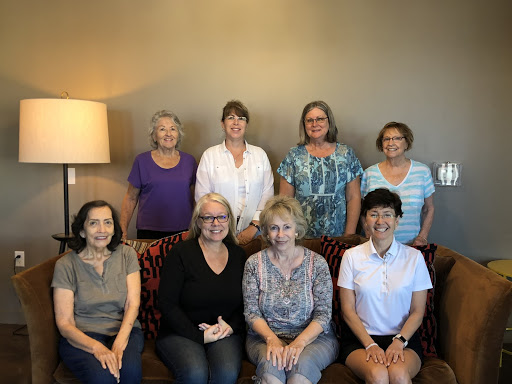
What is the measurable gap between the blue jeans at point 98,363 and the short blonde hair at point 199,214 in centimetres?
58

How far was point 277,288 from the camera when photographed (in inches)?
80.1

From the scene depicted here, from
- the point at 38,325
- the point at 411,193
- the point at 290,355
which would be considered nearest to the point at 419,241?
the point at 411,193

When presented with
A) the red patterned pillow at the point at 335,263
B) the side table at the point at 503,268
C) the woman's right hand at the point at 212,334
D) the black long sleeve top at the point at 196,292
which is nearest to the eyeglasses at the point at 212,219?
the black long sleeve top at the point at 196,292

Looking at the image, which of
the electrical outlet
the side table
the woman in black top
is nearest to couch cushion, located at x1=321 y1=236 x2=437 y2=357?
the woman in black top

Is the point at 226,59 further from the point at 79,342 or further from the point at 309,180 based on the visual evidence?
the point at 79,342

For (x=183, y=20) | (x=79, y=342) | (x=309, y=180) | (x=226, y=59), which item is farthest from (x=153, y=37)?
(x=79, y=342)

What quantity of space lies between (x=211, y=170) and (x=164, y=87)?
893 mm

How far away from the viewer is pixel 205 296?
2061 mm

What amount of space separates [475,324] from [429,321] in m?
0.24

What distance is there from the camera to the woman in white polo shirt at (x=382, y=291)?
6.35 feet

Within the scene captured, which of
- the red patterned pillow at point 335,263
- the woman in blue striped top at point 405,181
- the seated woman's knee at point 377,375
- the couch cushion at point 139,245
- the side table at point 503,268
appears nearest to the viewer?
the seated woman's knee at point 377,375

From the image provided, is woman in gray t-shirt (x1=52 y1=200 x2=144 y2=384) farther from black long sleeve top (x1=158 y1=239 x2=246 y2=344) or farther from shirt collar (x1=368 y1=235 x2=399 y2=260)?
shirt collar (x1=368 y1=235 x2=399 y2=260)

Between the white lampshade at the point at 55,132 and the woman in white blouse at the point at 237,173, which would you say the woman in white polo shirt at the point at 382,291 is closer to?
the woman in white blouse at the point at 237,173

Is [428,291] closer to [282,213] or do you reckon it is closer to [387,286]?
[387,286]
